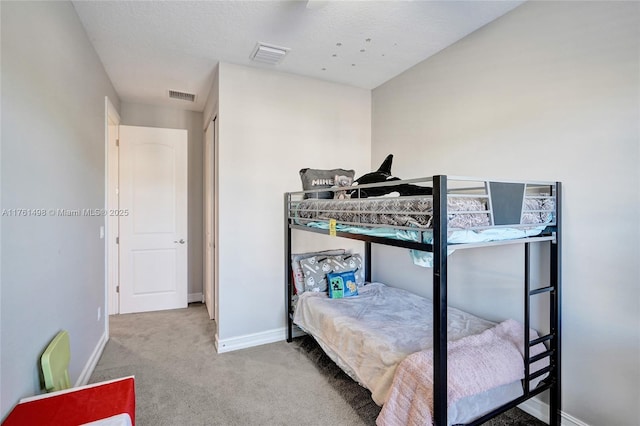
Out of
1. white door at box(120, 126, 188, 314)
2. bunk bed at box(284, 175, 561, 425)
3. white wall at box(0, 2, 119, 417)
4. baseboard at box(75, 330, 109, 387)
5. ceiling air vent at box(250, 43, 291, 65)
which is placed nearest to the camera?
white wall at box(0, 2, 119, 417)

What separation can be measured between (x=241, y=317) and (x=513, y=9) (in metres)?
3.17

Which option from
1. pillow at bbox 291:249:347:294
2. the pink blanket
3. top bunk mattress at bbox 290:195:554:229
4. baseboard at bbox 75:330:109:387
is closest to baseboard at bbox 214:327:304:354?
pillow at bbox 291:249:347:294

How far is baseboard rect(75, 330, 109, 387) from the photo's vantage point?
7.16 feet

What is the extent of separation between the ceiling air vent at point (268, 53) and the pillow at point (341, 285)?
2.01 m

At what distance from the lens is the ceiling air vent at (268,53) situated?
248cm

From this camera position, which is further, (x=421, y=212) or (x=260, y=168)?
(x=260, y=168)

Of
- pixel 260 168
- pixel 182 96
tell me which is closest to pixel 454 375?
pixel 260 168

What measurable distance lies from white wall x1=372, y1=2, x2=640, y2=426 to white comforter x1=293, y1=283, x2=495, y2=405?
41 cm

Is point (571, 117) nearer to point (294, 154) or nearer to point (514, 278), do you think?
point (514, 278)

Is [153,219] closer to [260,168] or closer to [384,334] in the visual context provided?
[260,168]

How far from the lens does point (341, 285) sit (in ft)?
9.20

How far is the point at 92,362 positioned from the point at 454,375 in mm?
2659

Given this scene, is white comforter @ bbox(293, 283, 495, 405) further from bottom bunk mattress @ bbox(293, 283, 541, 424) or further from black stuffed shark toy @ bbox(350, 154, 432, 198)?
black stuffed shark toy @ bbox(350, 154, 432, 198)

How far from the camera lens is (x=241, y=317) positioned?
2.83 meters
